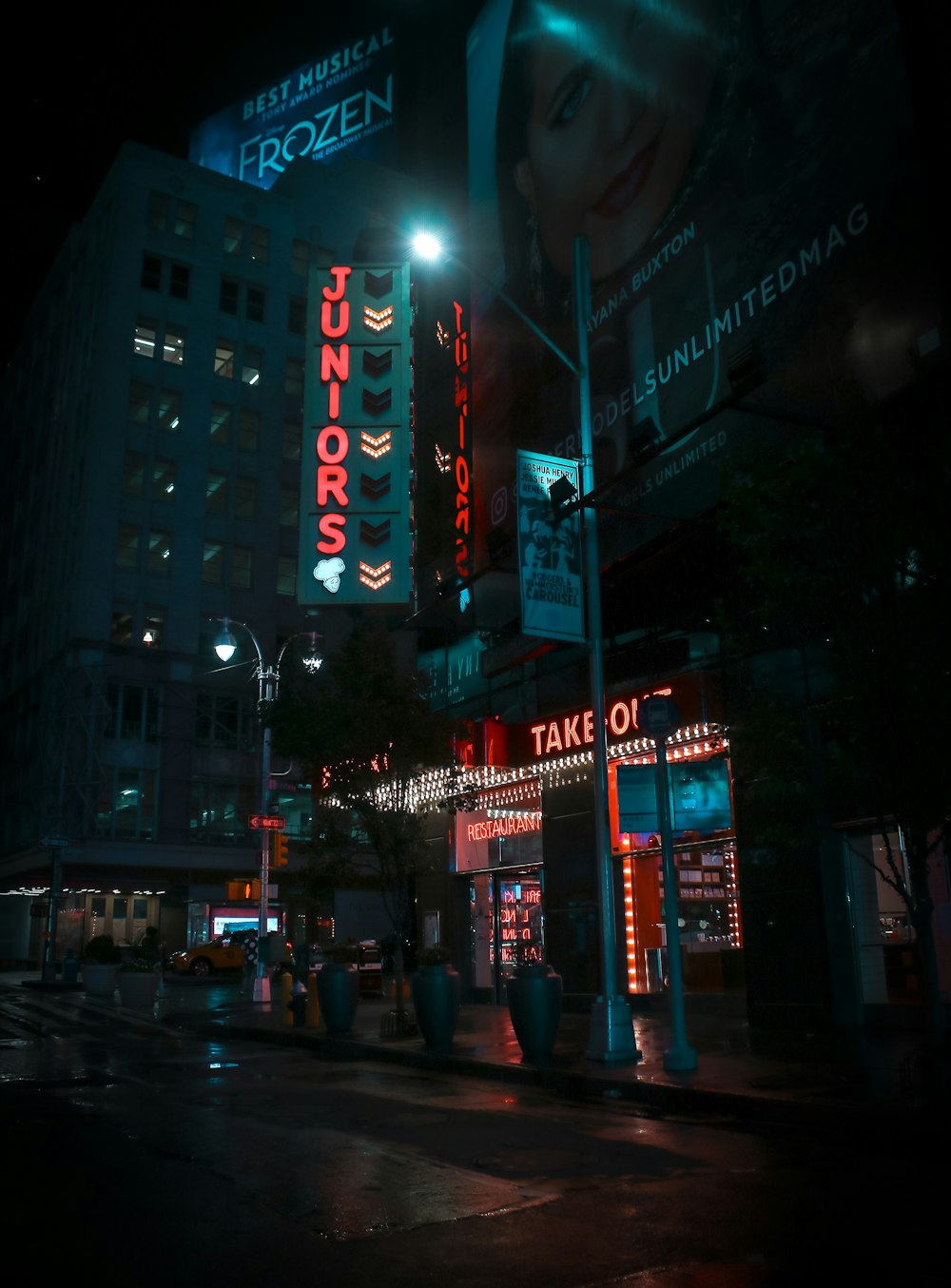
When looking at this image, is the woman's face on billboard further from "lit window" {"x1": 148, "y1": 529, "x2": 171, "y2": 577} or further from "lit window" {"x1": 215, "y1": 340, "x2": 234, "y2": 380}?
"lit window" {"x1": 215, "y1": 340, "x2": 234, "y2": 380}

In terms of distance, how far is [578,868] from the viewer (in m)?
20.7

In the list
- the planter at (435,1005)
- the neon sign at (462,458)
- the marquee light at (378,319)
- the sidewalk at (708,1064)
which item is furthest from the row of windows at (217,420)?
the planter at (435,1005)

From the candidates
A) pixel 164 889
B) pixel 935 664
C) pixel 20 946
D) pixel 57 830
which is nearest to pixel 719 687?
pixel 935 664

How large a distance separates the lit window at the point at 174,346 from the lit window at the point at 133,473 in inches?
230

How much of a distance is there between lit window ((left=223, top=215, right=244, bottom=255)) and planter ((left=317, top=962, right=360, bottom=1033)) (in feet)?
168

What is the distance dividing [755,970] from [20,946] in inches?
2205

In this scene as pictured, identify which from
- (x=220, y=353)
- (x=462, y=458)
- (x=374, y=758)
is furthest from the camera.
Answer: (x=220, y=353)

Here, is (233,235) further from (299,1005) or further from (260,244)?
(299,1005)

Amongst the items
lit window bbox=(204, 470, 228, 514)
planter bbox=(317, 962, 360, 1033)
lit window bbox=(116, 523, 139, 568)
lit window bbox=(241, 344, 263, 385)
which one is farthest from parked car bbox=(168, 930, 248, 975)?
lit window bbox=(241, 344, 263, 385)

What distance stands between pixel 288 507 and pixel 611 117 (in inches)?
1574

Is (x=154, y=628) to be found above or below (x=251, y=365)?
below

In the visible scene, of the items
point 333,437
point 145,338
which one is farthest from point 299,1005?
point 145,338

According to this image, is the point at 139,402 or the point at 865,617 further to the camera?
the point at 139,402

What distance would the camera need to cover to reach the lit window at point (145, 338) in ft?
185
